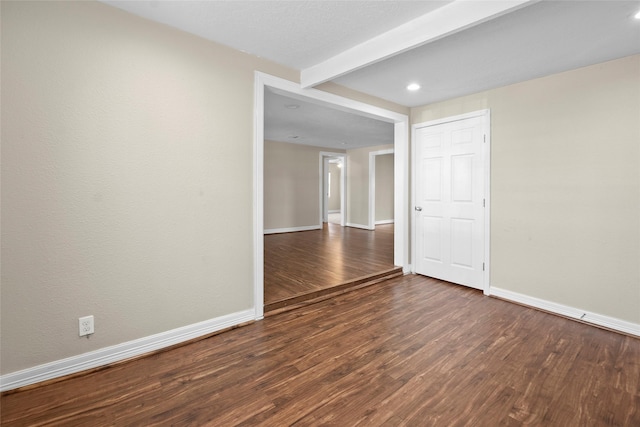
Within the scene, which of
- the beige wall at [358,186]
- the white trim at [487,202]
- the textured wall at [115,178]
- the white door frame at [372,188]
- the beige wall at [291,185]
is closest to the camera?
the textured wall at [115,178]

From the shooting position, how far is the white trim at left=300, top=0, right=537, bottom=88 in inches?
70.7

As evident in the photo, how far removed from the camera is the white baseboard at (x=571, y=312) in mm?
2572

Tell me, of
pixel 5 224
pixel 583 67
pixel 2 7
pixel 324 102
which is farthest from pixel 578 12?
pixel 5 224

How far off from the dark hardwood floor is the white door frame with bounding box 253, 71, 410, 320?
275 mm

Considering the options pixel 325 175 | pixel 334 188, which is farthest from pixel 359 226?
pixel 334 188

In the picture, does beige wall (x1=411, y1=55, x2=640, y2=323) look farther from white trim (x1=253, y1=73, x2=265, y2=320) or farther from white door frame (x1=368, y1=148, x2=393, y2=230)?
white door frame (x1=368, y1=148, x2=393, y2=230)

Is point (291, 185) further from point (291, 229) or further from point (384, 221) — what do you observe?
point (384, 221)

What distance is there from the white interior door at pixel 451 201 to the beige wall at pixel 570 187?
188mm

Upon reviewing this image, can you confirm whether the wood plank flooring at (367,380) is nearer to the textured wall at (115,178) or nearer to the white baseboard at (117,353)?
the white baseboard at (117,353)

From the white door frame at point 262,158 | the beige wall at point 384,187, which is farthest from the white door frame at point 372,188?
the white door frame at point 262,158

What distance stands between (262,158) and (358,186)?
6.03 m

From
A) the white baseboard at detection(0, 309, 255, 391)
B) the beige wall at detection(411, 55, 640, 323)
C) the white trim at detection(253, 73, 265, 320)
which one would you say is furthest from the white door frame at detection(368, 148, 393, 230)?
the white baseboard at detection(0, 309, 255, 391)

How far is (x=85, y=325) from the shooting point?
1.94m

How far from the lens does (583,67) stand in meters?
2.77
